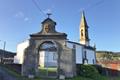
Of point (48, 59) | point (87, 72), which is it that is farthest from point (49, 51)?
point (87, 72)

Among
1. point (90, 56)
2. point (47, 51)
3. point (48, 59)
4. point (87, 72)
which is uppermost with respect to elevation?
point (47, 51)

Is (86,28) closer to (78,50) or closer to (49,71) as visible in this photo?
(78,50)

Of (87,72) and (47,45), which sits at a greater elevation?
(47,45)

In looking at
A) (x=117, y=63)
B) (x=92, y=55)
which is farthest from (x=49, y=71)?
(x=92, y=55)

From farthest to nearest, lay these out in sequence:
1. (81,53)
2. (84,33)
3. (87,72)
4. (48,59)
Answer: (84,33)
(81,53)
(48,59)
(87,72)

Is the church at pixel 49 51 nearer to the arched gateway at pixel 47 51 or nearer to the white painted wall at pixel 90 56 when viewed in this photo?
the arched gateway at pixel 47 51

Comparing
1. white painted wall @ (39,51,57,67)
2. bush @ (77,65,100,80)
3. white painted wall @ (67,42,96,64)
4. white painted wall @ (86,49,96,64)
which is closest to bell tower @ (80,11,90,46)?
white painted wall @ (86,49,96,64)

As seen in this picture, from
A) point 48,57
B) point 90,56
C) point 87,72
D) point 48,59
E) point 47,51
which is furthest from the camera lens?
point 90,56

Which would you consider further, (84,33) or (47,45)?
(84,33)

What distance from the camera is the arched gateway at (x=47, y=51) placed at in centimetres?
2459

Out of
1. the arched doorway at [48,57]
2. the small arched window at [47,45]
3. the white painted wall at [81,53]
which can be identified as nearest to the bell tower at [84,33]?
the white painted wall at [81,53]

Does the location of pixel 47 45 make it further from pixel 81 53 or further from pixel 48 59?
pixel 81 53

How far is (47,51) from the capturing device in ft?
86.4

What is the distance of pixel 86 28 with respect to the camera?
59.4 m
